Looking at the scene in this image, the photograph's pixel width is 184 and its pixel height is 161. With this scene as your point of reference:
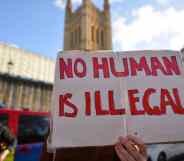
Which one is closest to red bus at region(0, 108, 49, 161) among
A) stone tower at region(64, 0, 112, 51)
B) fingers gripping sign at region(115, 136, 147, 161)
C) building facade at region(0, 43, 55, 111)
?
fingers gripping sign at region(115, 136, 147, 161)

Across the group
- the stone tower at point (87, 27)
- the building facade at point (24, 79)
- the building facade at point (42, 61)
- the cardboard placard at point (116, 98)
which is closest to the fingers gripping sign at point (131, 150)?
the cardboard placard at point (116, 98)

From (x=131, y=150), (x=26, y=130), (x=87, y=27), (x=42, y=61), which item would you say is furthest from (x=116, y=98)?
(x=87, y=27)

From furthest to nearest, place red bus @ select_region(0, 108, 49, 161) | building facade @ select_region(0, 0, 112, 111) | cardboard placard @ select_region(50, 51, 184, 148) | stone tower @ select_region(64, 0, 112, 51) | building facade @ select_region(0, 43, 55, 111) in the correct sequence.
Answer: stone tower @ select_region(64, 0, 112, 51)
building facade @ select_region(0, 0, 112, 111)
building facade @ select_region(0, 43, 55, 111)
red bus @ select_region(0, 108, 49, 161)
cardboard placard @ select_region(50, 51, 184, 148)

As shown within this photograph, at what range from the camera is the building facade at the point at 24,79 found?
94.2 ft

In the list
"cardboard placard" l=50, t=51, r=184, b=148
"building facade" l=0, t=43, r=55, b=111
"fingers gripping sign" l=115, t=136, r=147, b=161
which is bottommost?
"fingers gripping sign" l=115, t=136, r=147, b=161

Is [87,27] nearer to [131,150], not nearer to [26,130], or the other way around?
[26,130]

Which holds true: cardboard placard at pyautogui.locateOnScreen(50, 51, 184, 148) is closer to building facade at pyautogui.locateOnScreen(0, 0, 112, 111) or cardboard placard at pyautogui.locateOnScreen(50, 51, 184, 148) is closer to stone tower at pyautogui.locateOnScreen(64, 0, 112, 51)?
building facade at pyautogui.locateOnScreen(0, 0, 112, 111)

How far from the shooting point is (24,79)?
100.0ft

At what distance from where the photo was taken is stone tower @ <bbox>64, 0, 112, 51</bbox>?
139 feet

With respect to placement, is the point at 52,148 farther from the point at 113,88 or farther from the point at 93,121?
the point at 113,88

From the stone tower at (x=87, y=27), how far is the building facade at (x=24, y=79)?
24.1ft

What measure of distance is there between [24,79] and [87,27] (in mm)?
17809

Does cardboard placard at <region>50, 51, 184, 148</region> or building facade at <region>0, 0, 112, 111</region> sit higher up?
building facade at <region>0, 0, 112, 111</region>

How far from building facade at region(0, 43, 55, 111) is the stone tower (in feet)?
24.1
